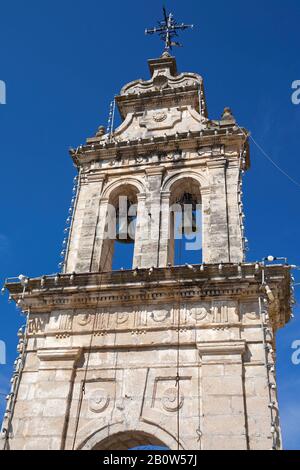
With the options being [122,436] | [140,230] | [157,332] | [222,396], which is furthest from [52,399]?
[140,230]

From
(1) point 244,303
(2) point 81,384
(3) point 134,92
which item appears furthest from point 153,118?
(2) point 81,384

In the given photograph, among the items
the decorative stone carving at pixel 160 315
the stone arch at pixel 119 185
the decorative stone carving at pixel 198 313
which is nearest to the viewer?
the decorative stone carving at pixel 198 313

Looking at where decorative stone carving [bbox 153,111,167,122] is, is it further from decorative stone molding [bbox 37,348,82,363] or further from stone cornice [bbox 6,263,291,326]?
decorative stone molding [bbox 37,348,82,363]

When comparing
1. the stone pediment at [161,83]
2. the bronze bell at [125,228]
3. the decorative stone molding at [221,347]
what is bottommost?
the decorative stone molding at [221,347]

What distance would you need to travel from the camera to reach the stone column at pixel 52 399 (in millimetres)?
13383

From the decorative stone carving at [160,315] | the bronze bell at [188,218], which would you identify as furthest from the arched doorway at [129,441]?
the bronze bell at [188,218]

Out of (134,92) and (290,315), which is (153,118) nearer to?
(134,92)

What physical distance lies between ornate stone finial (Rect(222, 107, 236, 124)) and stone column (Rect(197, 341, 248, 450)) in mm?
8672

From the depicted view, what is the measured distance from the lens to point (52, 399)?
45.9 feet

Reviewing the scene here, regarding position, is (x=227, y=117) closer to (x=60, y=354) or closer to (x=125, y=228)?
(x=125, y=228)

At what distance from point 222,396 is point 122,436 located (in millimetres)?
2575

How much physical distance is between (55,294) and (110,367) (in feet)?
8.93

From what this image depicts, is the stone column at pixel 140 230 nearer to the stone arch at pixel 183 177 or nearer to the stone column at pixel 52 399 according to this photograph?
the stone arch at pixel 183 177

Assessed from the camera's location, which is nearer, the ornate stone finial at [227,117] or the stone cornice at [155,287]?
the stone cornice at [155,287]
